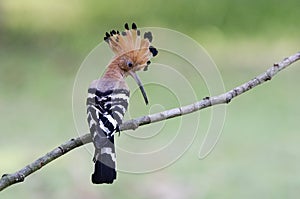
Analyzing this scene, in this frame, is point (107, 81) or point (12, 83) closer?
point (107, 81)

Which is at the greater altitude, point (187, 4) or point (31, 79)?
point (187, 4)

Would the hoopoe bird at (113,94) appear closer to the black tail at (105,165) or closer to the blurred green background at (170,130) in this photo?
the black tail at (105,165)

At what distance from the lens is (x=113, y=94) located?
3.44 ft

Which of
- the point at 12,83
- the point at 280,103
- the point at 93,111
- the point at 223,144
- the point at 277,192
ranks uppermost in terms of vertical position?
the point at 12,83

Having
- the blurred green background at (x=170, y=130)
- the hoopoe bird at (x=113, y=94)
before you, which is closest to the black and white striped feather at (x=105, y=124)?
the hoopoe bird at (x=113, y=94)

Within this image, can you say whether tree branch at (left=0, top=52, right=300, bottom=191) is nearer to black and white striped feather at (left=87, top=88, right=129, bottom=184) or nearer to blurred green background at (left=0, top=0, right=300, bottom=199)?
black and white striped feather at (left=87, top=88, right=129, bottom=184)

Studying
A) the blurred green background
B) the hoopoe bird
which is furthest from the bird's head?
the blurred green background

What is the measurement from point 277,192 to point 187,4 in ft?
7.37

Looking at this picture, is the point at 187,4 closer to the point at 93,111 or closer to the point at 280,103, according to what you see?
the point at 280,103

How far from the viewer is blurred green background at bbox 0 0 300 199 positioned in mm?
2842

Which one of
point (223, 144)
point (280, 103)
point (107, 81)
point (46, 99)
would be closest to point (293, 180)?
point (223, 144)

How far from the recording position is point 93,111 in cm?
102

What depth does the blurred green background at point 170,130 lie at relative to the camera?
2.84 m

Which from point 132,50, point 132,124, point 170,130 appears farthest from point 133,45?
point 170,130
